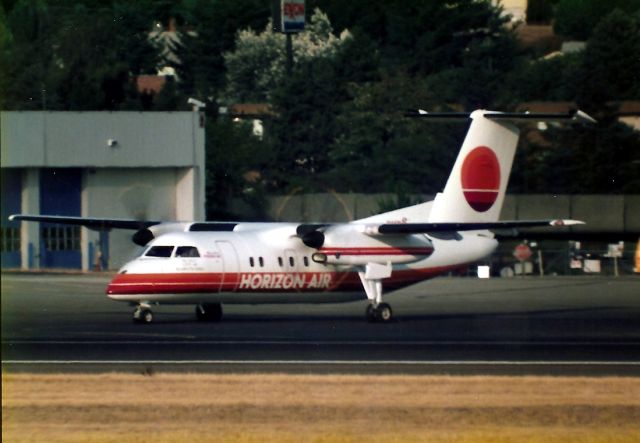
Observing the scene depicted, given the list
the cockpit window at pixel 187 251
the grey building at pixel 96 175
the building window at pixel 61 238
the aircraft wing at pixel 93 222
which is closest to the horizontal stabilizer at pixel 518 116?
the cockpit window at pixel 187 251

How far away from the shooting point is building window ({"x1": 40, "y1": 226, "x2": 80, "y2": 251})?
134ft

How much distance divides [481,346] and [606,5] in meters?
29.6

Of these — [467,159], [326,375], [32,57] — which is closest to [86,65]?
[32,57]

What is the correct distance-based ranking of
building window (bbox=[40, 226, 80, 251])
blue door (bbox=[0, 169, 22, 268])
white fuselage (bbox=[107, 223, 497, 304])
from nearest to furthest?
white fuselage (bbox=[107, 223, 497, 304]) → blue door (bbox=[0, 169, 22, 268]) → building window (bbox=[40, 226, 80, 251])

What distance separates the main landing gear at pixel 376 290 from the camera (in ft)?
86.7

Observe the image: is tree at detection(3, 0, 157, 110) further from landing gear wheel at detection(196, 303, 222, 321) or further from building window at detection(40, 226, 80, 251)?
landing gear wheel at detection(196, 303, 222, 321)

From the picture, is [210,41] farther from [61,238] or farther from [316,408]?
[316,408]

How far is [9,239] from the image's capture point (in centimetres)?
3600

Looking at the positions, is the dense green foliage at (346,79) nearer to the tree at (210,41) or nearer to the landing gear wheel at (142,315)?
the tree at (210,41)

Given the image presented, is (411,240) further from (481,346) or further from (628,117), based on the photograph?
(628,117)

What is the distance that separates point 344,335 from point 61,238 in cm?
2061

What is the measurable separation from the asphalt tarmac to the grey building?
15.1 feet

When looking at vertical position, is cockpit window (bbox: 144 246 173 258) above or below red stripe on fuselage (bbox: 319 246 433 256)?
above

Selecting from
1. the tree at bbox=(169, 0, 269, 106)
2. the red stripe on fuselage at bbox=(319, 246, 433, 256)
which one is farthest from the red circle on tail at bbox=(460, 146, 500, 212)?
the tree at bbox=(169, 0, 269, 106)
